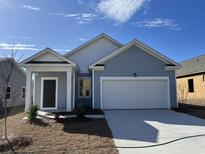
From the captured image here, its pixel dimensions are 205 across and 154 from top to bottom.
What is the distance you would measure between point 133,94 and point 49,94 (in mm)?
6966

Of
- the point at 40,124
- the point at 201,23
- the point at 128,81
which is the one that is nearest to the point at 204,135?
the point at 40,124

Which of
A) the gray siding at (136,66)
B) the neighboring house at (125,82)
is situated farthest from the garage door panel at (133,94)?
the gray siding at (136,66)

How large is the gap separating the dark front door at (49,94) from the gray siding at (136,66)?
12.7ft

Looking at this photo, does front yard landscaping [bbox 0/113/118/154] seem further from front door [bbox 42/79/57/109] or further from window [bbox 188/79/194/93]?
window [bbox 188/79/194/93]

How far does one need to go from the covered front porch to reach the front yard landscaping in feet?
11.7

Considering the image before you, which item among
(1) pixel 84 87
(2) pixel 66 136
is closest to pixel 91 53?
(1) pixel 84 87

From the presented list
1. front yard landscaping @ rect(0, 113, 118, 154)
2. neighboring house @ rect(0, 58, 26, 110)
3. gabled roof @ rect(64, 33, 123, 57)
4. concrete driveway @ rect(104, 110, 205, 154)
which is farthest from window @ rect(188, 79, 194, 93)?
neighboring house @ rect(0, 58, 26, 110)

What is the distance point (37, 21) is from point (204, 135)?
1330cm

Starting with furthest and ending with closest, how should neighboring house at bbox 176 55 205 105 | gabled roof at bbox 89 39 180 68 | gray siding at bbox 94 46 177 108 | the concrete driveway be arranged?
neighboring house at bbox 176 55 205 105 < gray siding at bbox 94 46 177 108 < gabled roof at bbox 89 39 180 68 < the concrete driveway

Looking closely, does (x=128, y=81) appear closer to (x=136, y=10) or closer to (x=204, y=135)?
(x=136, y=10)

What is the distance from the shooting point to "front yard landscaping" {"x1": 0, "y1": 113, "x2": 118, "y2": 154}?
7.02 metres

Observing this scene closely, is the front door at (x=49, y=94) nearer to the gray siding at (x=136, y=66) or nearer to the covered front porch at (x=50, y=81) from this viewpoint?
the covered front porch at (x=50, y=81)

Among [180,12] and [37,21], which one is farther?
[180,12]

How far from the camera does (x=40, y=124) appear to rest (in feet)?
36.0
